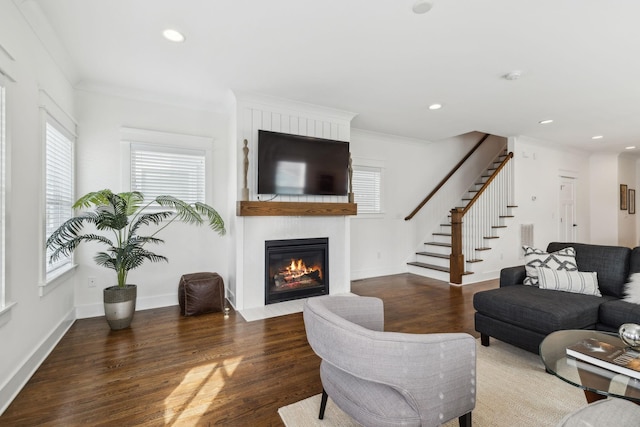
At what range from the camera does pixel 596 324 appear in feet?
8.31

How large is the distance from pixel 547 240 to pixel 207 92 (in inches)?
289

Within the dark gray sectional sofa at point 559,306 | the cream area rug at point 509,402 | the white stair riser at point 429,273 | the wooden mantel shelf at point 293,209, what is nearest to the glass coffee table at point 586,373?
the cream area rug at point 509,402

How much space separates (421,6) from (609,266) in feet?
9.64

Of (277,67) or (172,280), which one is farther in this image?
(172,280)

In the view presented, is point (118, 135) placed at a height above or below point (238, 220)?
above

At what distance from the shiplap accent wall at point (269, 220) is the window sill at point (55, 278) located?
5.62 ft

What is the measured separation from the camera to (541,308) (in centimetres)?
239

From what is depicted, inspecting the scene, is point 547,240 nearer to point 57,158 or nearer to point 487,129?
point 487,129

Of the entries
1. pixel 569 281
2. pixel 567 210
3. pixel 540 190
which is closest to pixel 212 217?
pixel 569 281

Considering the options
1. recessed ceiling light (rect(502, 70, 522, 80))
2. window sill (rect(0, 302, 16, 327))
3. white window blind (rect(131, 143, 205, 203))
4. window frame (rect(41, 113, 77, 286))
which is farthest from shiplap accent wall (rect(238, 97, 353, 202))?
window sill (rect(0, 302, 16, 327))

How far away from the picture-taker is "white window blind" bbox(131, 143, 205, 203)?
149 inches

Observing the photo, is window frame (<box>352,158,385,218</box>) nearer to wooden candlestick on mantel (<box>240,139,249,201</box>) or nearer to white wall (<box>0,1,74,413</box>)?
wooden candlestick on mantel (<box>240,139,249,201</box>)

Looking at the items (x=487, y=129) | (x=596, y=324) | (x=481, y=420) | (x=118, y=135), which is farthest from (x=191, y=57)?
(x=487, y=129)

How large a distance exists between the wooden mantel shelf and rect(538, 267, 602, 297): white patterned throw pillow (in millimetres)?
2400
